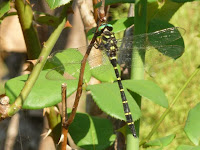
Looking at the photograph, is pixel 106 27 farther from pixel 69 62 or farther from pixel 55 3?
pixel 55 3

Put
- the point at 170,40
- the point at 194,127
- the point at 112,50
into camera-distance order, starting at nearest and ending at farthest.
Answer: the point at 194,127 < the point at 170,40 < the point at 112,50

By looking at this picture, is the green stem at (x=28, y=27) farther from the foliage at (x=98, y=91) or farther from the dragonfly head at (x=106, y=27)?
the dragonfly head at (x=106, y=27)

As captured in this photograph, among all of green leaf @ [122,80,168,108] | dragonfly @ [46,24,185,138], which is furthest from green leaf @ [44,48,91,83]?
green leaf @ [122,80,168,108]

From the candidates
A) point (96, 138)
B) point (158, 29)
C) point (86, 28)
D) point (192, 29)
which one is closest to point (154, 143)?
point (96, 138)

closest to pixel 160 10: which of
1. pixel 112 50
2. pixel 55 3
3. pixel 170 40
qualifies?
pixel 170 40

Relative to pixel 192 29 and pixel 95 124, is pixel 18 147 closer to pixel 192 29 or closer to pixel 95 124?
pixel 95 124

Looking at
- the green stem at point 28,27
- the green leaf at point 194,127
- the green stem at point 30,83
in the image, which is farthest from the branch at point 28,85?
the green leaf at point 194,127

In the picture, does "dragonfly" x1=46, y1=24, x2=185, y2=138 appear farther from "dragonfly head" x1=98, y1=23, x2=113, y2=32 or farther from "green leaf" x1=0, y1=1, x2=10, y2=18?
"green leaf" x1=0, y1=1, x2=10, y2=18
